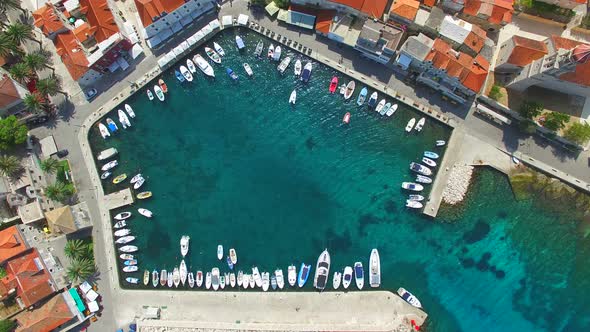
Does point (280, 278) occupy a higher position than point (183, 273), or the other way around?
point (183, 273)

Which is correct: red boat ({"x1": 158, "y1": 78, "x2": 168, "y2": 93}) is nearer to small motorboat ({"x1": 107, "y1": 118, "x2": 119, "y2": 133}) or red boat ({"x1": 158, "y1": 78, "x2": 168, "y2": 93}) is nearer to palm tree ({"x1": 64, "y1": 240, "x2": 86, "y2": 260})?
small motorboat ({"x1": 107, "y1": 118, "x2": 119, "y2": 133})

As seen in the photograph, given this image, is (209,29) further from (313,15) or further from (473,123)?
(473,123)

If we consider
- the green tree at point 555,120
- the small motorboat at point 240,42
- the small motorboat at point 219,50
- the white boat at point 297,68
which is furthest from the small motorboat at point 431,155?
the small motorboat at point 219,50

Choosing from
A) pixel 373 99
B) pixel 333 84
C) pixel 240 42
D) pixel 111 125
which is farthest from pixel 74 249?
pixel 373 99

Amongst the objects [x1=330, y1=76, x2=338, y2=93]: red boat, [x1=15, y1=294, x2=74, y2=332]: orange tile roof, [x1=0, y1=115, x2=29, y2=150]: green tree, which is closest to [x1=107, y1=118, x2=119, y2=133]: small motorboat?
[x1=0, y1=115, x2=29, y2=150]: green tree

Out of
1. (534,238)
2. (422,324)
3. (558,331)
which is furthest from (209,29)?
(558,331)

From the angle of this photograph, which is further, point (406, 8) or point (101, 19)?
point (101, 19)

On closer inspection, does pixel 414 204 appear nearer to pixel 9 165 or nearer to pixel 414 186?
pixel 414 186
